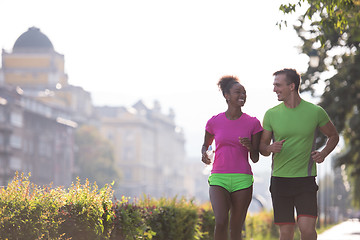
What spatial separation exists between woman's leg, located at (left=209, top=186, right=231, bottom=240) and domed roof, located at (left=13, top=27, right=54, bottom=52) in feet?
387

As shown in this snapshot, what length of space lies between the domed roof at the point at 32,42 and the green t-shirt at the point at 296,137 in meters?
118

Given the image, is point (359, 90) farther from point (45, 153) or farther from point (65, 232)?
point (45, 153)

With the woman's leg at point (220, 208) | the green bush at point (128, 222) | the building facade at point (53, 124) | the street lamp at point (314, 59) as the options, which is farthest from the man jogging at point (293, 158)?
the building facade at point (53, 124)

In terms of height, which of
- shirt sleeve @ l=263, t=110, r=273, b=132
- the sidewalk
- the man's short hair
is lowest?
shirt sleeve @ l=263, t=110, r=273, b=132

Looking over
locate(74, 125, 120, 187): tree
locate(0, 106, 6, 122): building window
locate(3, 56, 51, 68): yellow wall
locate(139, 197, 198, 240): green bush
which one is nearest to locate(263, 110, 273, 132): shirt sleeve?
locate(139, 197, 198, 240): green bush

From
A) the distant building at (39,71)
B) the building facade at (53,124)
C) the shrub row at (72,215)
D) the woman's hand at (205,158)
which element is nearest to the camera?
the woman's hand at (205,158)

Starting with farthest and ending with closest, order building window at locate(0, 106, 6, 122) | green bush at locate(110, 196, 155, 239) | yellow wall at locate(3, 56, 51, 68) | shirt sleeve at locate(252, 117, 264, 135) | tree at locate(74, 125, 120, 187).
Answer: yellow wall at locate(3, 56, 51, 68), tree at locate(74, 125, 120, 187), building window at locate(0, 106, 6, 122), green bush at locate(110, 196, 155, 239), shirt sleeve at locate(252, 117, 264, 135)

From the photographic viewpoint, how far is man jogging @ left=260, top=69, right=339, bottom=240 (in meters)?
8.34

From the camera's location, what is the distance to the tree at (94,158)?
11562 cm

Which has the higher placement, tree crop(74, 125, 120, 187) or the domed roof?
the domed roof

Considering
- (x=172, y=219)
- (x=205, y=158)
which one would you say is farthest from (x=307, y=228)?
(x=172, y=219)

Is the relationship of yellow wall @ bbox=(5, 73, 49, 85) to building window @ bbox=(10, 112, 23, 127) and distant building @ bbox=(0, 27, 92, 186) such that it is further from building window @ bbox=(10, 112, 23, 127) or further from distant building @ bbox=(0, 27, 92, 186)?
building window @ bbox=(10, 112, 23, 127)

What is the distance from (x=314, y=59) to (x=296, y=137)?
23180 mm

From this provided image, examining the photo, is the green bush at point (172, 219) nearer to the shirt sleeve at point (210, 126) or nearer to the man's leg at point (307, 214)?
the shirt sleeve at point (210, 126)
